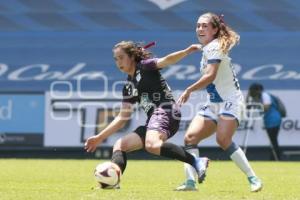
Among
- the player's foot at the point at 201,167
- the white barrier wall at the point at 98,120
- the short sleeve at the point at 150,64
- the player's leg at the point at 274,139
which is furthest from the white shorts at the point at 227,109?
the white barrier wall at the point at 98,120

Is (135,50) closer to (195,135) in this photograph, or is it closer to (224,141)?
(195,135)

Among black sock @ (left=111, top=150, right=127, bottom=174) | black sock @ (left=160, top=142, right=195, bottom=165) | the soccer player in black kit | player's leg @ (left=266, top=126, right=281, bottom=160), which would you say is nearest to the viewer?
black sock @ (left=160, top=142, right=195, bottom=165)

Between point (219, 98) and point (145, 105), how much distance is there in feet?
2.71

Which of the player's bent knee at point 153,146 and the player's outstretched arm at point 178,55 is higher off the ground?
the player's outstretched arm at point 178,55

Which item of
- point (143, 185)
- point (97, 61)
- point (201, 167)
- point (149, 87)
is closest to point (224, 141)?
point (201, 167)

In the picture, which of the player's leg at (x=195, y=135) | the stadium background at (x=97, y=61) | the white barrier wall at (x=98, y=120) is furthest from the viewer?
the stadium background at (x=97, y=61)

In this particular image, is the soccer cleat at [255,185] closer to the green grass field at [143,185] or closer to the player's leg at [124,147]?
the green grass field at [143,185]

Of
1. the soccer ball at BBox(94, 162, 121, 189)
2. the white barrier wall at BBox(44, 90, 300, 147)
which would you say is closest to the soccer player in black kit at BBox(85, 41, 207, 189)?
the soccer ball at BBox(94, 162, 121, 189)

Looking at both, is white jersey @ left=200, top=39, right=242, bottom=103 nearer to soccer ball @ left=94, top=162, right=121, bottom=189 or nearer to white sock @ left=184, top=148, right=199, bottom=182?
white sock @ left=184, top=148, right=199, bottom=182

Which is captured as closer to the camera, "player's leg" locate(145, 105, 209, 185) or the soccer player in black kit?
"player's leg" locate(145, 105, 209, 185)

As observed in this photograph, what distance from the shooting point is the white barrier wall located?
21.0 m

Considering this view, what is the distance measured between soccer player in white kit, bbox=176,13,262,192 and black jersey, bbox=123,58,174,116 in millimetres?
290

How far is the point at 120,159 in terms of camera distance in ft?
31.0

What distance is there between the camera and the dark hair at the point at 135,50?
9609 mm
